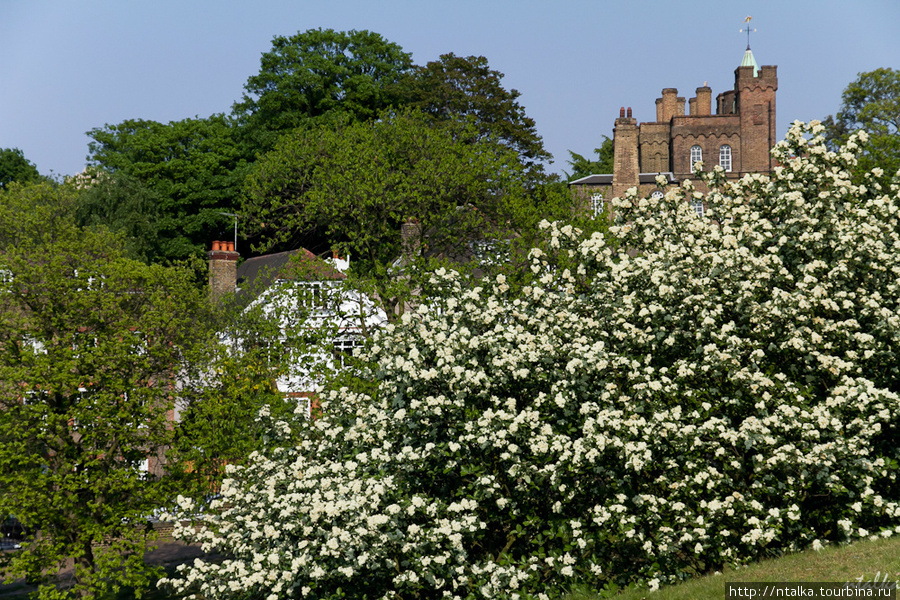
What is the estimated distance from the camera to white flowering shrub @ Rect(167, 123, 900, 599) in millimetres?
13727

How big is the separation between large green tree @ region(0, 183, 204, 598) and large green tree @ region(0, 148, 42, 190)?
65.6 meters

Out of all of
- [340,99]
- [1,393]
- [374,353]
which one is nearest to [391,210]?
[1,393]

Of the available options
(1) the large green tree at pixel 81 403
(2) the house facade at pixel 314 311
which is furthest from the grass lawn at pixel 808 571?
(1) the large green tree at pixel 81 403

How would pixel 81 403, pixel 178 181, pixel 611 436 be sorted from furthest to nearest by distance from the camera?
pixel 178 181
pixel 81 403
pixel 611 436

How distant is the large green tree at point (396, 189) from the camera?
42781 millimetres

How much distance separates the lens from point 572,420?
15.1 metres

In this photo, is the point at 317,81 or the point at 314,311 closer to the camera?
the point at 314,311

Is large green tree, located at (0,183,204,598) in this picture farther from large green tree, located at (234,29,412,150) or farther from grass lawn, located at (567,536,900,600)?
large green tree, located at (234,29,412,150)

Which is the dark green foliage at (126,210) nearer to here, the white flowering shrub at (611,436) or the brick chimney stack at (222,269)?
the brick chimney stack at (222,269)

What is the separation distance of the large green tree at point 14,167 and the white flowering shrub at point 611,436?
84.1 m

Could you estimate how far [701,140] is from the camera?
91.4 m

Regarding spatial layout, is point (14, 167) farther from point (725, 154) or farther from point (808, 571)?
point (808, 571)

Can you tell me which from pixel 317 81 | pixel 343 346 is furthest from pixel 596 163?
pixel 343 346

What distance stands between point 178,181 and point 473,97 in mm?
27369
